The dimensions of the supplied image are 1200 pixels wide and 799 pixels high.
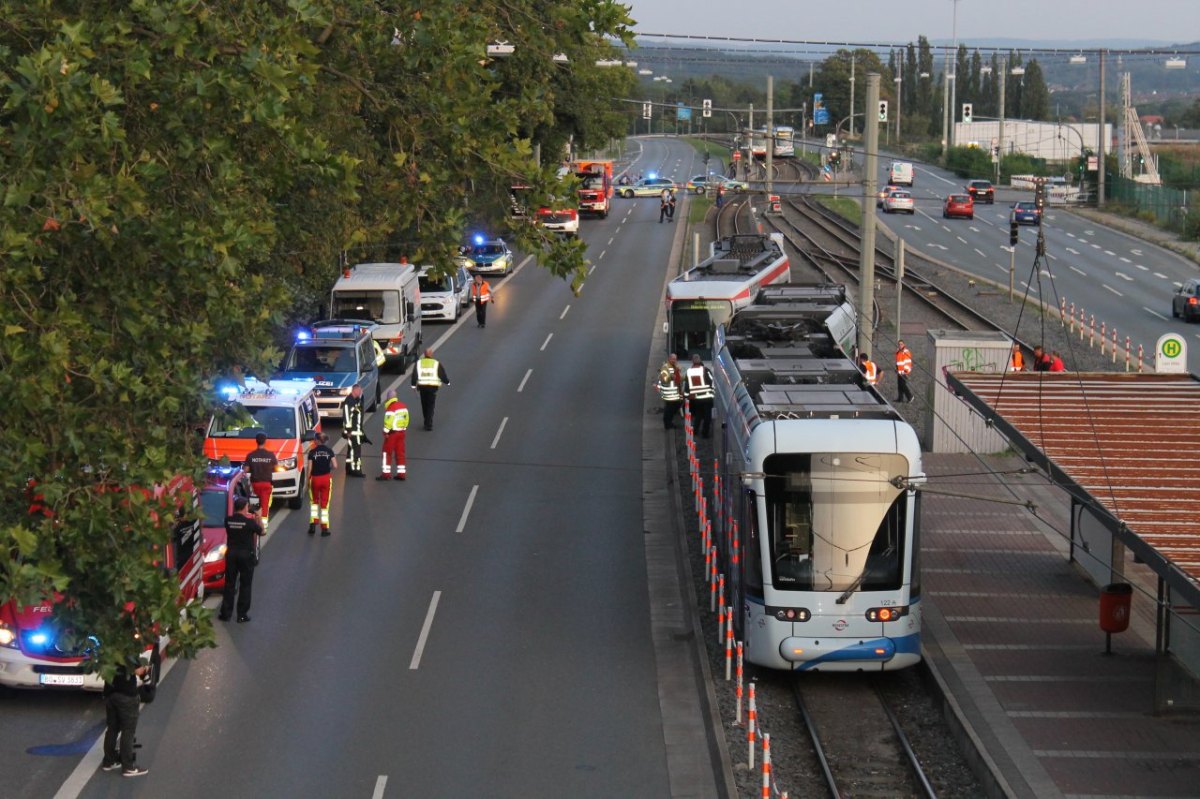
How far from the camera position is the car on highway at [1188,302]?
49.0 m

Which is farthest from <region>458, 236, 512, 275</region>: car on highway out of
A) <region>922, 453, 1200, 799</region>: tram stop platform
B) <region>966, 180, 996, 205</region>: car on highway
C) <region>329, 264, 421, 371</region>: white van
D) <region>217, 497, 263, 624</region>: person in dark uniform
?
<region>966, 180, 996, 205</region>: car on highway

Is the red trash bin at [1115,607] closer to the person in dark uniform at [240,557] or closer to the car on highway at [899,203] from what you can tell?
the person in dark uniform at [240,557]

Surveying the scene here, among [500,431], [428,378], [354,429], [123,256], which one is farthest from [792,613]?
[500,431]

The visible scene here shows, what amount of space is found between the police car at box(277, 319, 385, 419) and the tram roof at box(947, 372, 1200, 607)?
1402 cm

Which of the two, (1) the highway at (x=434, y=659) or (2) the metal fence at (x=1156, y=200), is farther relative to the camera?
(2) the metal fence at (x=1156, y=200)

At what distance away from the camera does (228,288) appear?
11648 mm

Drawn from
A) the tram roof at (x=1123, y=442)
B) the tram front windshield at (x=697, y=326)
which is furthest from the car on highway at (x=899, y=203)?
the tram roof at (x=1123, y=442)

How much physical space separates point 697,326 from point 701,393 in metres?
4.00

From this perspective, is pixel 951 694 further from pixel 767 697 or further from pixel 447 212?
pixel 447 212

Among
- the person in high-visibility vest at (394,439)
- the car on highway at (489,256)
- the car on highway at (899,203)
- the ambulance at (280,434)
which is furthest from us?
the car on highway at (899,203)

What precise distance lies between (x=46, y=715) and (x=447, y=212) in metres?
6.60

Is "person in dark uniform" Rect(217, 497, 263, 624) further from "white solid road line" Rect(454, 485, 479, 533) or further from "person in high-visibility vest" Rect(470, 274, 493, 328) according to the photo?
"person in high-visibility vest" Rect(470, 274, 493, 328)

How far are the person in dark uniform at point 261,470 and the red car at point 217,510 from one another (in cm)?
107

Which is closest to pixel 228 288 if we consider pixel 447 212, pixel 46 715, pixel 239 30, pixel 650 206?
pixel 239 30
